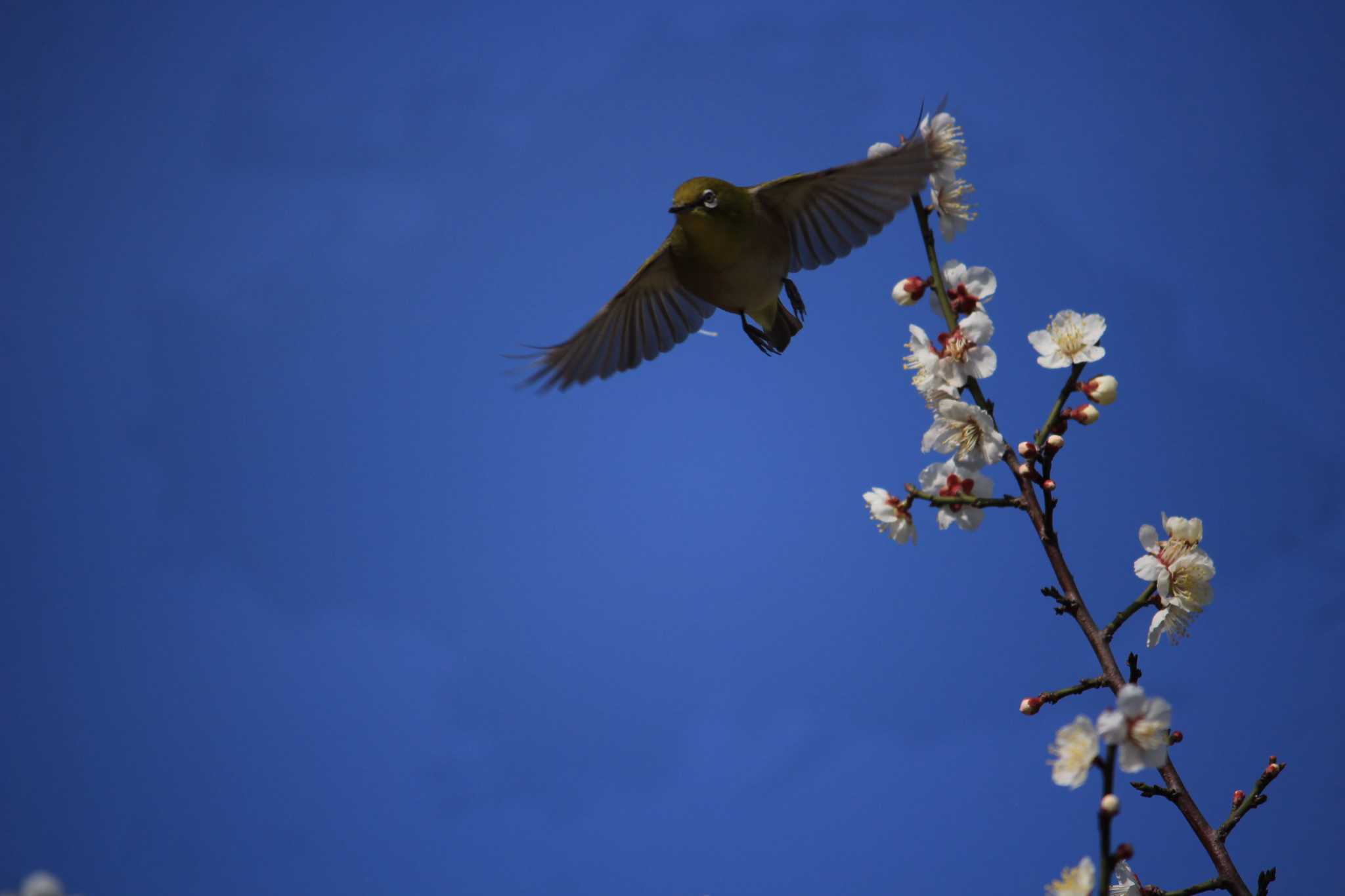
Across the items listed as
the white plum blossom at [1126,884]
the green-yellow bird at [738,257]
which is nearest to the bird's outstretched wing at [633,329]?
the green-yellow bird at [738,257]

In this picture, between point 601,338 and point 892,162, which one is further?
point 601,338

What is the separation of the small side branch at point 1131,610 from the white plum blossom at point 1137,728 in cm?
16

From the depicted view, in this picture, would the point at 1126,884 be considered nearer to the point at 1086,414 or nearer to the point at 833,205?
the point at 1086,414

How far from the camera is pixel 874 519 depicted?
1434mm

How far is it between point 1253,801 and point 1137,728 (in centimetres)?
35

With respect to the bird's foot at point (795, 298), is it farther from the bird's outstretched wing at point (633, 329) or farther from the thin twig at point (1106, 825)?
the thin twig at point (1106, 825)

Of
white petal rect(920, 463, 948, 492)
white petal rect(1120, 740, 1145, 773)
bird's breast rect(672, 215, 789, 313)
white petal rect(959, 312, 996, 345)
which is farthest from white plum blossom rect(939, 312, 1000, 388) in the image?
bird's breast rect(672, 215, 789, 313)

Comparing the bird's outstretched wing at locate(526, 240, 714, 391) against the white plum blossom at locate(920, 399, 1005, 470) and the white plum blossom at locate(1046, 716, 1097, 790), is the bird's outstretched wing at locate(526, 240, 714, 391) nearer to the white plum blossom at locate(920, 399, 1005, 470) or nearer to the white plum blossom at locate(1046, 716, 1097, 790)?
the white plum blossom at locate(920, 399, 1005, 470)

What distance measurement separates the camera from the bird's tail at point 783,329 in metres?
2.14

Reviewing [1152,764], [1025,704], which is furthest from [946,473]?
[1152,764]

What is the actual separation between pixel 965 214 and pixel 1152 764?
775 mm

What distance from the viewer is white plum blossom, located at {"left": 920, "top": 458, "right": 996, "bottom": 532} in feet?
4.51

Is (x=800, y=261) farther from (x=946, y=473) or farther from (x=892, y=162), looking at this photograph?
(x=946, y=473)

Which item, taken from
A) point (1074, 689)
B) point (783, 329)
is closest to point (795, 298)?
point (783, 329)
